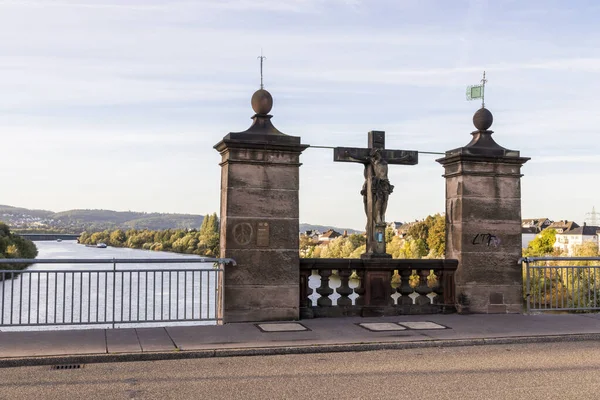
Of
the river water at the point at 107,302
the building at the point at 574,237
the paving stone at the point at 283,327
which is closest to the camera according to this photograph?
the river water at the point at 107,302

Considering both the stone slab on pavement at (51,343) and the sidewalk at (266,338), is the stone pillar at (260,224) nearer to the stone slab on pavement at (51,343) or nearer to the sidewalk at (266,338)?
the sidewalk at (266,338)

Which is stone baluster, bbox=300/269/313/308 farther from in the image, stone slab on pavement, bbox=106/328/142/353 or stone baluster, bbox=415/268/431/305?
stone slab on pavement, bbox=106/328/142/353

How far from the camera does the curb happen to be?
25.3ft

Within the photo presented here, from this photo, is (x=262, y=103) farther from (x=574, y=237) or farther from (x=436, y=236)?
(x=574, y=237)

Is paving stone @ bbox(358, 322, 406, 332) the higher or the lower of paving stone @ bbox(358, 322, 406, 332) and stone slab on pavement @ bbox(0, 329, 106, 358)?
the higher

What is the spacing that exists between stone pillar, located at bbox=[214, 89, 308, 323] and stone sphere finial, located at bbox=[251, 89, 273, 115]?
439 mm

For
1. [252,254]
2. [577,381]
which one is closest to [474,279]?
[252,254]

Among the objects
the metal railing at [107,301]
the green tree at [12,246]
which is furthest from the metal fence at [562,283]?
the green tree at [12,246]

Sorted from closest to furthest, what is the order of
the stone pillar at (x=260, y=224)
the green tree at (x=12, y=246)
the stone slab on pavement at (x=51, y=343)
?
the stone slab on pavement at (x=51, y=343)
the stone pillar at (x=260, y=224)
the green tree at (x=12, y=246)

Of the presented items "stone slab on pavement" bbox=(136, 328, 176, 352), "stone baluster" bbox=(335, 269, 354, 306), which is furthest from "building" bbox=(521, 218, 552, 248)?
"stone slab on pavement" bbox=(136, 328, 176, 352)

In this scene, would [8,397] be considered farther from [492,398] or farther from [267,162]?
[267,162]

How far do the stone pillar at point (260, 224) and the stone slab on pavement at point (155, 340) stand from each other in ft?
4.72

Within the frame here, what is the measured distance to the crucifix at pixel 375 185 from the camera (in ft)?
39.0

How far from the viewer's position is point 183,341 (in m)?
8.84
